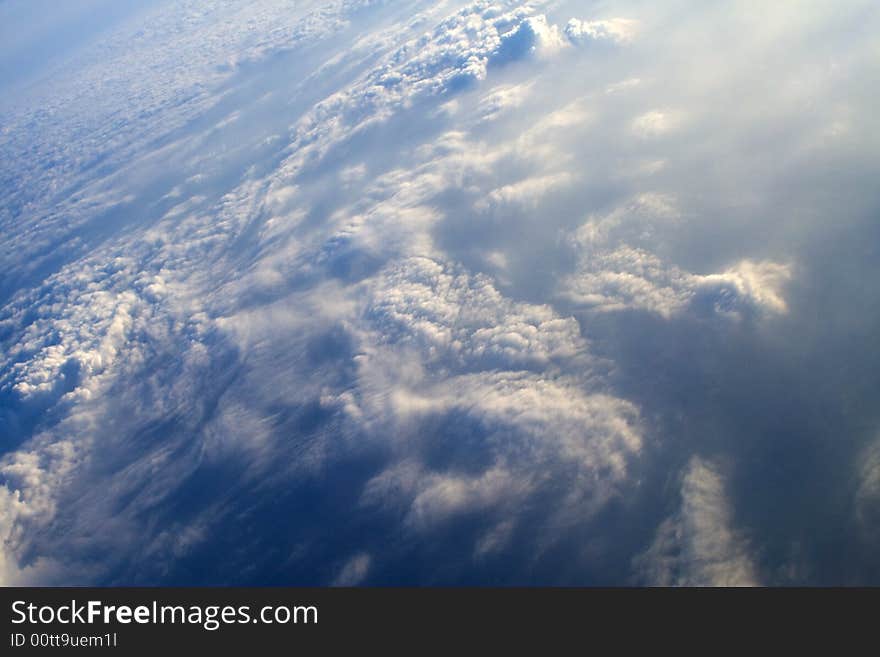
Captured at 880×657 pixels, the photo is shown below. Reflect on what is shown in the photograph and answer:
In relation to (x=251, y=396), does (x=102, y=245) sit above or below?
above

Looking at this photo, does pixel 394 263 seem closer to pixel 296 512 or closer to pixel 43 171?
pixel 296 512

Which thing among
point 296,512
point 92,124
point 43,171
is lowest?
point 296,512

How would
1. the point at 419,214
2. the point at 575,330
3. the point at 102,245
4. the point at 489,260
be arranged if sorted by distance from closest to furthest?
the point at 575,330, the point at 489,260, the point at 419,214, the point at 102,245

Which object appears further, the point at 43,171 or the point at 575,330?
the point at 43,171

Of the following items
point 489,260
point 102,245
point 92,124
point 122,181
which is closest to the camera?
point 489,260

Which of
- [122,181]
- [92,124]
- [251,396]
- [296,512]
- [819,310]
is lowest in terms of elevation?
[296,512]

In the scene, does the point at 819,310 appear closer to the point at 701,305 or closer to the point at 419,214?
the point at 701,305

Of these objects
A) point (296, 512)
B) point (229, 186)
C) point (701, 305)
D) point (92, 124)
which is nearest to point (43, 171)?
point (92, 124)

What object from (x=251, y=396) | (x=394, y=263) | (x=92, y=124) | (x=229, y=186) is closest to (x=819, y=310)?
(x=394, y=263)

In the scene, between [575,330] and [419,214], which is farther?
[419,214]
